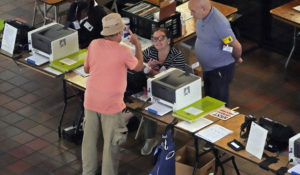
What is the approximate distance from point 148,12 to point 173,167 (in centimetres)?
257

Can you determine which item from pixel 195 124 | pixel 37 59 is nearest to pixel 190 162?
pixel 195 124

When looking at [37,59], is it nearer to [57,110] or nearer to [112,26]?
[57,110]

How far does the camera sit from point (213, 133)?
23.8 feet

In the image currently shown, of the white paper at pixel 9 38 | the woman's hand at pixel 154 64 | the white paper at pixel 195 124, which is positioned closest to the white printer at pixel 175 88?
the white paper at pixel 195 124

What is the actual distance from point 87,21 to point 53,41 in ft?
3.06

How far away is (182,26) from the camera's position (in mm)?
9125

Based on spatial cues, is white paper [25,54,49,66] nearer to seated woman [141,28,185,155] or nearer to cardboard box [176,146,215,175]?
seated woman [141,28,185,155]

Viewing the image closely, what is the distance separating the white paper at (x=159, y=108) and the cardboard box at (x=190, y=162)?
419 millimetres

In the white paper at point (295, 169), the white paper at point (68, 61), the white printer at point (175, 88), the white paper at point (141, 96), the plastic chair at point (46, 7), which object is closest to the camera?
the white paper at point (295, 169)

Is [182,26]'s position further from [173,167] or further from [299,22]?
[173,167]

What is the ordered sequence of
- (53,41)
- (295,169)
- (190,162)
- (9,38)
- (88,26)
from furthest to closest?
(88,26) < (9,38) < (53,41) < (190,162) < (295,169)

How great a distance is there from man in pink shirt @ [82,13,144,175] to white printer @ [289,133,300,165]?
171 centimetres

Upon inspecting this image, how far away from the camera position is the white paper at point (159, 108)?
7600 mm

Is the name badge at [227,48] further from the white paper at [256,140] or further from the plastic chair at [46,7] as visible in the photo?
the plastic chair at [46,7]
